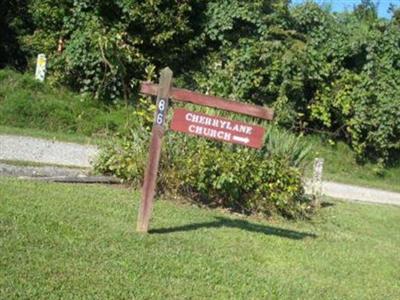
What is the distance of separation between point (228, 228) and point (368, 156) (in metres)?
11.6

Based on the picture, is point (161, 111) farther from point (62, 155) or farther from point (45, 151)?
point (45, 151)

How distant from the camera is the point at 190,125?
23.5 ft

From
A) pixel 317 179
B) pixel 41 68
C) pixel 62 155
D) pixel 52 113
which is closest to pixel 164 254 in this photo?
pixel 317 179

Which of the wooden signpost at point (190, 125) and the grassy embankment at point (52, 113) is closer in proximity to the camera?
the wooden signpost at point (190, 125)

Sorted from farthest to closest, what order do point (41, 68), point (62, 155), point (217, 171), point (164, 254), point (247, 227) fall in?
point (41, 68)
point (62, 155)
point (217, 171)
point (247, 227)
point (164, 254)

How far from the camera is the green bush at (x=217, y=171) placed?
9414 mm

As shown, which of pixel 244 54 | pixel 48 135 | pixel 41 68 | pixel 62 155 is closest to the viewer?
pixel 62 155

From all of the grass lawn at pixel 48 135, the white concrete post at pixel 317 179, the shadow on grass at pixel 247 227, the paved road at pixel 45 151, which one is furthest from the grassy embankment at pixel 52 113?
the shadow on grass at pixel 247 227

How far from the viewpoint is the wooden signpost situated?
708 cm

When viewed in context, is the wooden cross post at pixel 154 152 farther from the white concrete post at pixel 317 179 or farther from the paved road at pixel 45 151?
the white concrete post at pixel 317 179

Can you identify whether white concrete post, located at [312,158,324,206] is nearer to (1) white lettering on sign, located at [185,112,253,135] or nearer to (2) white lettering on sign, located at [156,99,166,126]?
(1) white lettering on sign, located at [185,112,253,135]

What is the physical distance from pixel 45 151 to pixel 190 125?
5.54 meters

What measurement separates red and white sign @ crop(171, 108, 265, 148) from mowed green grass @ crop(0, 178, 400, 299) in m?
1.06

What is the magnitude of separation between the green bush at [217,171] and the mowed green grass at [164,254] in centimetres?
44
